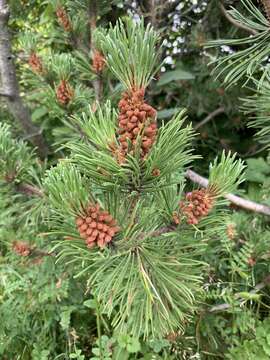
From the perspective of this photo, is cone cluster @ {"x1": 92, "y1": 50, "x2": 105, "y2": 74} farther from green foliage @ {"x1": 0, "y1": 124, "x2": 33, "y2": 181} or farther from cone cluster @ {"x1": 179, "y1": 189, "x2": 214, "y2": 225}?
cone cluster @ {"x1": 179, "y1": 189, "x2": 214, "y2": 225}

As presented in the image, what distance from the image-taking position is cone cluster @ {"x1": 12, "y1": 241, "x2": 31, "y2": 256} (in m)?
1.20

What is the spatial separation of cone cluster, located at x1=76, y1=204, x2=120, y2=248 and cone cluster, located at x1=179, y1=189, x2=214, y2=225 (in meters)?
0.13

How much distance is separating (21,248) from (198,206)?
2.15 feet

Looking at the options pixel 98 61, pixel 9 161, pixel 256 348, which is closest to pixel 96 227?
pixel 9 161

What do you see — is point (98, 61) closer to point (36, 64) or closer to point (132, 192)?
point (36, 64)

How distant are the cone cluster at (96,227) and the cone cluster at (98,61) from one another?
57cm

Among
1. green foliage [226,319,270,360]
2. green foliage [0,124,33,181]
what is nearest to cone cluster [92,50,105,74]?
green foliage [0,124,33,181]

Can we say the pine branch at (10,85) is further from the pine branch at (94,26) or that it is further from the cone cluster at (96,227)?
the cone cluster at (96,227)

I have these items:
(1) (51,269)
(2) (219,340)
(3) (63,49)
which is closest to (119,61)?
(1) (51,269)

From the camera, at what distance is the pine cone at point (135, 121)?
1.91 feet

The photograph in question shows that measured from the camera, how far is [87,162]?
1.99 feet

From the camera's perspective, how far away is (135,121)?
584 millimetres

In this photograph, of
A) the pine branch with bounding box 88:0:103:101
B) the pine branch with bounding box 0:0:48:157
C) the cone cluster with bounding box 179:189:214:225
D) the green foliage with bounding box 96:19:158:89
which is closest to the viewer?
the green foliage with bounding box 96:19:158:89

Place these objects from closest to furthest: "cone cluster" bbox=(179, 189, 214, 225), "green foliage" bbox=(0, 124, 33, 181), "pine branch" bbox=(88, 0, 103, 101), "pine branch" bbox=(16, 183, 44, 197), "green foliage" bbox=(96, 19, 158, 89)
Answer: "green foliage" bbox=(96, 19, 158, 89) → "cone cluster" bbox=(179, 189, 214, 225) → "green foliage" bbox=(0, 124, 33, 181) → "pine branch" bbox=(16, 183, 44, 197) → "pine branch" bbox=(88, 0, 103, 101)
